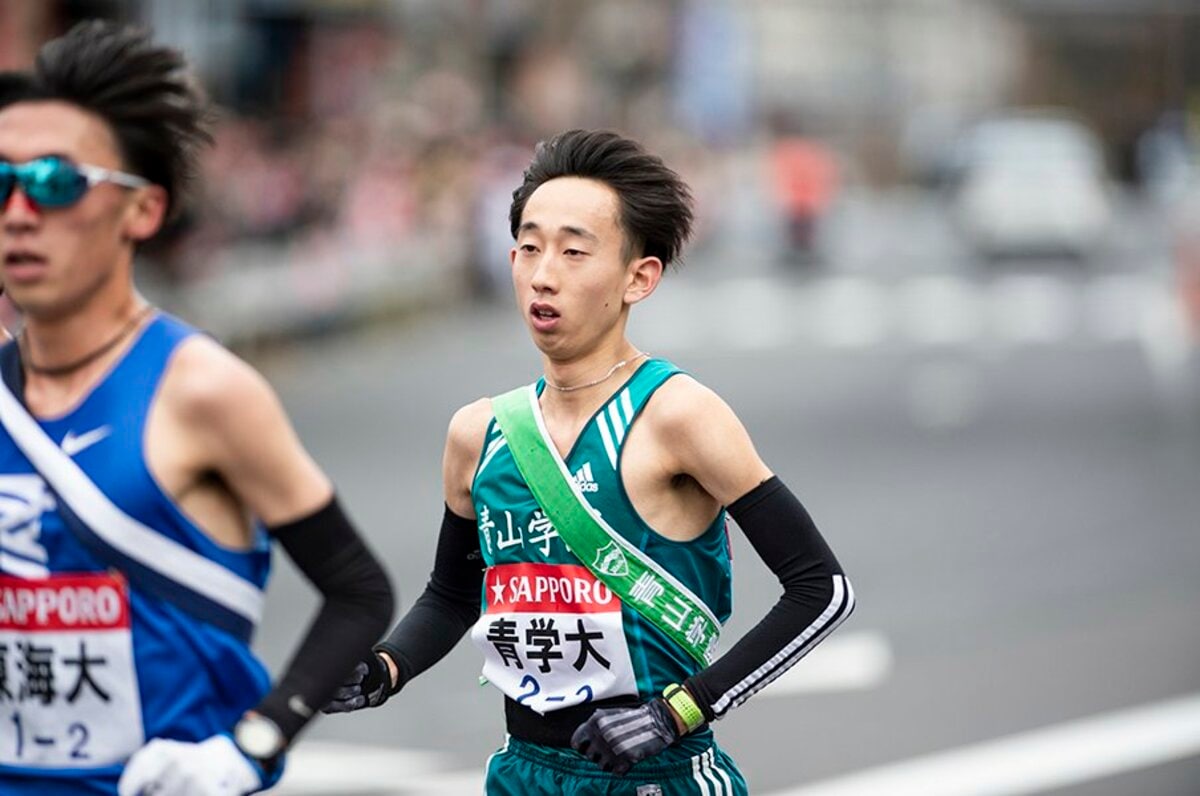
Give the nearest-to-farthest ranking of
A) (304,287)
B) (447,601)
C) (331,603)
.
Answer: (331,603) → (447,601) → (304,287)

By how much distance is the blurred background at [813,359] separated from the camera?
998 cm

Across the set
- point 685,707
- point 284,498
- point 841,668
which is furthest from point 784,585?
point 841,668

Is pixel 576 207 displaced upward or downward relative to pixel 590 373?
upward

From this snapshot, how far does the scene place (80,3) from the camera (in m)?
27.5

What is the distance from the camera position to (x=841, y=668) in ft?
36.6

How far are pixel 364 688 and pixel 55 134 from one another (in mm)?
1094

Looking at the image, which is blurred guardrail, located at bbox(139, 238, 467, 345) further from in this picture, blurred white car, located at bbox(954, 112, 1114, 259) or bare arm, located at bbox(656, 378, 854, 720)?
bare arm, located at bbox(656, 378, 854, 720)

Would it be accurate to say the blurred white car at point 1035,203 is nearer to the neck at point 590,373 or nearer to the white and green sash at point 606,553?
the neck at point 590,373

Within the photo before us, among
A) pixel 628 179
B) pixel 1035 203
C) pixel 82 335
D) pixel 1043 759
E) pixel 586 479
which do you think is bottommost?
pixel 1043 759

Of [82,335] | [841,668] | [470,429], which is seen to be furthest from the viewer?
[841,668]

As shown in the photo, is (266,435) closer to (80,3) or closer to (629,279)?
(629,279)

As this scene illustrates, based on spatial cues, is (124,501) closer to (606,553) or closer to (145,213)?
(145,213)

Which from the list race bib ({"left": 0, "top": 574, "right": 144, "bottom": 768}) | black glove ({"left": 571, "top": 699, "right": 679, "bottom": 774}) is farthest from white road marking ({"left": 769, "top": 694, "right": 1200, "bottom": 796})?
race bib ({"left": 0, "top": 574, "right": 144, "bottom": 768})

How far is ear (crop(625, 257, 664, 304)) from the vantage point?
4184 mm
